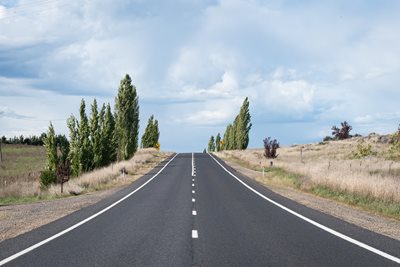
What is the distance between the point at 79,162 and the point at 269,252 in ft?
152

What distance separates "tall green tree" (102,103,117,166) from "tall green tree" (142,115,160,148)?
200 feet

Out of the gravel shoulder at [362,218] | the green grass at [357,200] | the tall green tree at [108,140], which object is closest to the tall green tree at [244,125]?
the tall green tree at [108,140]

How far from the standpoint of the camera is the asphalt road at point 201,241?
27.7ft

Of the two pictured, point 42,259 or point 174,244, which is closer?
point 42,259

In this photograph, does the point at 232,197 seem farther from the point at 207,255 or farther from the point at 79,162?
the point at 79,162

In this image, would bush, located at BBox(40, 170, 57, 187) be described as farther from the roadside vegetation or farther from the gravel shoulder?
the gravel shoulder

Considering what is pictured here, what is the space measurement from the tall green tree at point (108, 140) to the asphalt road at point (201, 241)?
3963 cm

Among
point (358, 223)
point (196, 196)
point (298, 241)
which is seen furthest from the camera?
point (196, 196)

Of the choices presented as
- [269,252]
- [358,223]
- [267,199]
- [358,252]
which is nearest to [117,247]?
[269,252]

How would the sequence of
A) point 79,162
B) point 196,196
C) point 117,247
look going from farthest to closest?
1. point 79,162
2. point 196,196
3. point 117,247

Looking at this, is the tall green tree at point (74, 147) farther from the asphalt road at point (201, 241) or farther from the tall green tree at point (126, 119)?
the asphalt road at point (201, 241)

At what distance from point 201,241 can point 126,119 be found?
190ft

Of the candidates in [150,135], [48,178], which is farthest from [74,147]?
[150,135]

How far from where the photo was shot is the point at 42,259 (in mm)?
8602
